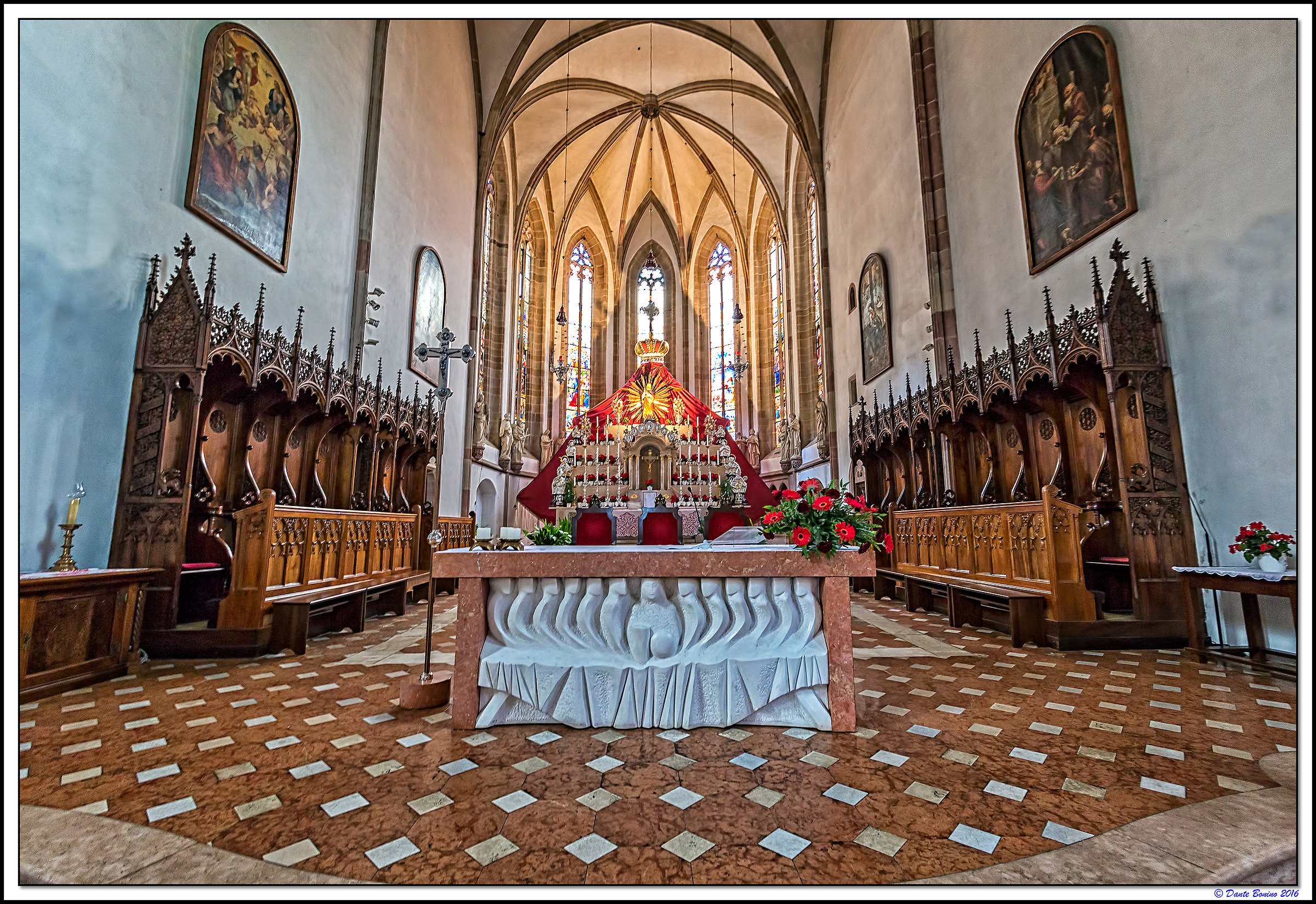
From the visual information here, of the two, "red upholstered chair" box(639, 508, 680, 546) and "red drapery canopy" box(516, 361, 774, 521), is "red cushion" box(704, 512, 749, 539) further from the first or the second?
"red drapery canopy" box(516, 361, 774, 521)

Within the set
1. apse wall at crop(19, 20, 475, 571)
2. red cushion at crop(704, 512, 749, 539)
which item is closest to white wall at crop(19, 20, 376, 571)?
apse wall at crop(19, 20, 475, 571)

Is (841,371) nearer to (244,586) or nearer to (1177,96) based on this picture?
(1177,96)

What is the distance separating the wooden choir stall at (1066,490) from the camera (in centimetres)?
445

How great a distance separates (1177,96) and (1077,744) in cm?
510

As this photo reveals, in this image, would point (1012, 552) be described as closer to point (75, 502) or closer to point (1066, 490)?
Result: point (1066, 490)

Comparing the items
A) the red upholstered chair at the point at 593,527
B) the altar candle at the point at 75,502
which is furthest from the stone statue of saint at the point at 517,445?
the altar candle at the point at 75,502

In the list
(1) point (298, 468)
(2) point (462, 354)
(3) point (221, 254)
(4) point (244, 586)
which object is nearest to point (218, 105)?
(3) point (221, 254)

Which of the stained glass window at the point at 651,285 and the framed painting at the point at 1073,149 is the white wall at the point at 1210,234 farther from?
the stained glass window at the point at 651,285

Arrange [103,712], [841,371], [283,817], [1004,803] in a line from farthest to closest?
1. [841,371]
2. [103,712]
3. [1004,803]
4. [283,817]

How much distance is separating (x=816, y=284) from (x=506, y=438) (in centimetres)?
897

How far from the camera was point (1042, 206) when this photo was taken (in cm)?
621

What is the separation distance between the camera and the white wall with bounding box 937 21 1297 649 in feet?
6.13

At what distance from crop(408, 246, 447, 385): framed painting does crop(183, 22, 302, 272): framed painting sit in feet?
9.61

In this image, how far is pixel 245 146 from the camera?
583 cm
